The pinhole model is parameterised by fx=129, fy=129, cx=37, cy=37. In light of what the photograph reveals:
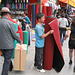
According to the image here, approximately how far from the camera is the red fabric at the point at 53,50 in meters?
3.75

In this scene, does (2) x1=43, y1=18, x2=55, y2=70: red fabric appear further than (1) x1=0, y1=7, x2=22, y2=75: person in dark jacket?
Yes

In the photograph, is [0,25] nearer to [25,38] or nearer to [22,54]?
[22,54]

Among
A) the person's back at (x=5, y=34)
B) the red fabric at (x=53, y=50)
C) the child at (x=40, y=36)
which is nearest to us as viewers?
the person's back at (x=5, y=34)

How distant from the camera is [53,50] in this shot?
3963 mm

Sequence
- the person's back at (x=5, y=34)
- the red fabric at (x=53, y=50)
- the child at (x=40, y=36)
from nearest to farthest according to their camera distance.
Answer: the person's back at (x=5, y=34), the child at (x=40, y=36), the red fabric at (x=53, y=50)

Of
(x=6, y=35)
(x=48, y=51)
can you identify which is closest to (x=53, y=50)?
(x=48, y=51)

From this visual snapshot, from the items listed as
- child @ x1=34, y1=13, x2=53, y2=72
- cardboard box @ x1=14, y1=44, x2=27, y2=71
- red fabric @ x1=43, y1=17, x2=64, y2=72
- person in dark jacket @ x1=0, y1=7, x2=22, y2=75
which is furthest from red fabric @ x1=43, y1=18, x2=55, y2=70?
Result: person in dark jacket @ x1=0, y1=7, x2=22, y2=75

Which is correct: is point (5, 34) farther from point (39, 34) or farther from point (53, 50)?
point (53, 50)

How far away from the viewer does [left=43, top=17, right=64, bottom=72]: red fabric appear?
3752mm

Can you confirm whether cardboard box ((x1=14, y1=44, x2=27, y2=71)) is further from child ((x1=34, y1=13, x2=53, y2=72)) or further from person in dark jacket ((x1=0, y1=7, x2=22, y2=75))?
person in dark jacket ((x1=0, y1=7, x2=22, y2=75))

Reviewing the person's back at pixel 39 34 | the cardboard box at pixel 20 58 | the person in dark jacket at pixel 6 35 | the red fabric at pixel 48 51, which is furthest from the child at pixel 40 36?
the person in dark jacket at pixel 6 35

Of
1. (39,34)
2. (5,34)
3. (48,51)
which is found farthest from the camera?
(48,51)

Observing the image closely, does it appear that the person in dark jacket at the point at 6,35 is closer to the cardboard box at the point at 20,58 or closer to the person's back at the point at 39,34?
the cardboard box at the point at 20,58

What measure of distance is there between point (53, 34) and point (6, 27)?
1387 mm
